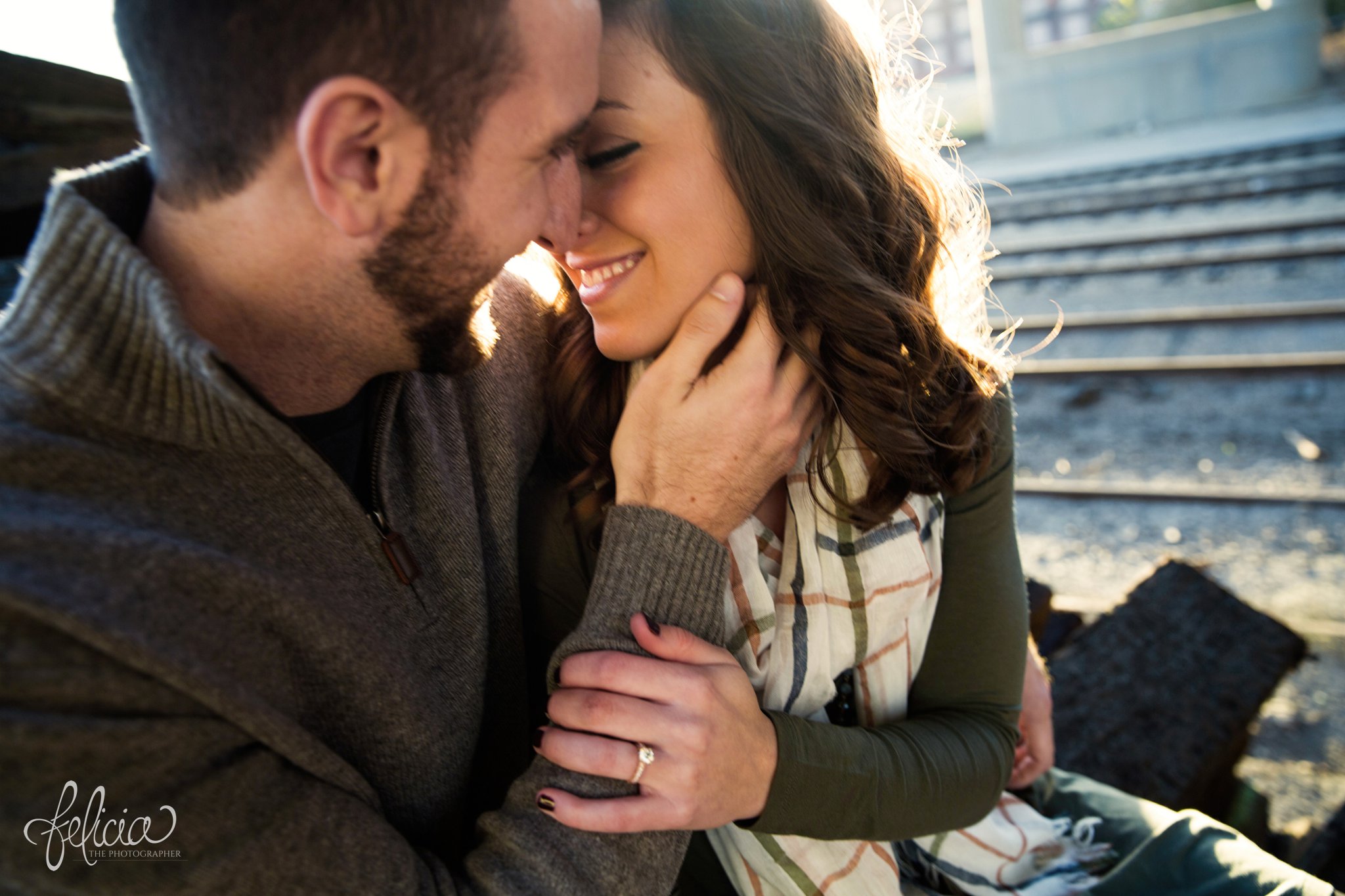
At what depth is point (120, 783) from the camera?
1099 millimetres

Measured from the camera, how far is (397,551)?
159cm

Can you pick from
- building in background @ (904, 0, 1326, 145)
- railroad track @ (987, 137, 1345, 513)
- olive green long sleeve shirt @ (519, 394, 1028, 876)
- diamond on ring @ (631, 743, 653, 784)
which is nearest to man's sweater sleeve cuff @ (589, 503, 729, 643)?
diamond on ring @ (631, 743, 653, 784)

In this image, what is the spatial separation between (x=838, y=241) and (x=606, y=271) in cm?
47

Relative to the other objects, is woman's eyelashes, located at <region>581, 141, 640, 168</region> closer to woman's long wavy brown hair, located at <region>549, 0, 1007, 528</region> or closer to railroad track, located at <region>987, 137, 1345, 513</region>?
woman's long wavy brown hair, located at <region>549, 0, 1007, 528</region>

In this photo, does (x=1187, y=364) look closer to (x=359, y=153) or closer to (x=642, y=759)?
(x=642, y=759)

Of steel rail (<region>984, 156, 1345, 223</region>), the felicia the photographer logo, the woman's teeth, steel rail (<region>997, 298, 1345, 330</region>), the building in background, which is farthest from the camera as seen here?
the building in background

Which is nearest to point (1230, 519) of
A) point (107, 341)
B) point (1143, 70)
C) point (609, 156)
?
point (609, 156)

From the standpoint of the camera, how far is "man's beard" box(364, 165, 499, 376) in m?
1.50

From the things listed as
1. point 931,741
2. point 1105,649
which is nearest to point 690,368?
point 931,741

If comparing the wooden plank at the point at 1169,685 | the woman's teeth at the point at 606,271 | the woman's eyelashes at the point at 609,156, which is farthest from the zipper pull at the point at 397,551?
the wooden plank at the point at 1169,685

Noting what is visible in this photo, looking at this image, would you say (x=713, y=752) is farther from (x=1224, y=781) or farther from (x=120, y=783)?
(x=1224, y=781)

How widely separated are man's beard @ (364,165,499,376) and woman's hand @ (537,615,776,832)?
0.59m

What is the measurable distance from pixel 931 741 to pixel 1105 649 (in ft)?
3.88

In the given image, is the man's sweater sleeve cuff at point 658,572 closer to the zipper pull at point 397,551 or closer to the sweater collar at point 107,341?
the zipper pull at point 397,551
